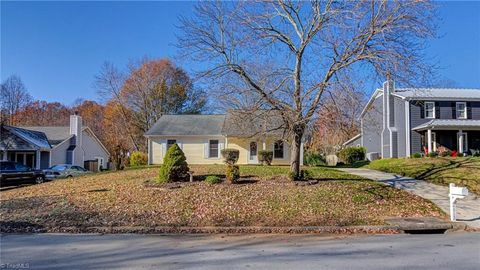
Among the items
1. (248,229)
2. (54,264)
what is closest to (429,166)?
(248,229)

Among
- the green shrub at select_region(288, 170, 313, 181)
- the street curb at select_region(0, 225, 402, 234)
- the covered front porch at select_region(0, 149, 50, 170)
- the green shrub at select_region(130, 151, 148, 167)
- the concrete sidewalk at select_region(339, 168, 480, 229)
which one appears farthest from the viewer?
the green shrub at select_region(130, 151, 148, 167)

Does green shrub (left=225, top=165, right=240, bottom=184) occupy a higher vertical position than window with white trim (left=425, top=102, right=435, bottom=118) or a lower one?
lower

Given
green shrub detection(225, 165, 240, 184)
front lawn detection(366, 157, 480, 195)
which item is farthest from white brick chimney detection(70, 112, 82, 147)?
front lawn detection(366, 157, 480, 195)

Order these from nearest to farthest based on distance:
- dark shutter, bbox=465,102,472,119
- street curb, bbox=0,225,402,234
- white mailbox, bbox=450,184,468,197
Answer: street curb, bbox=0,225,402,234
white mailbox, bbox=450,184,468,197
dark shutter, bbox=465,102,472,119

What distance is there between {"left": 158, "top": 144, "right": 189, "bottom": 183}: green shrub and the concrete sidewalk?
30.3 feet

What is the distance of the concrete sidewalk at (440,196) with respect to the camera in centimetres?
1223

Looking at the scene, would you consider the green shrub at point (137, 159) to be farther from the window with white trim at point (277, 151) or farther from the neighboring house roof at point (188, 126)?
the window with white trim at point (277, 151)

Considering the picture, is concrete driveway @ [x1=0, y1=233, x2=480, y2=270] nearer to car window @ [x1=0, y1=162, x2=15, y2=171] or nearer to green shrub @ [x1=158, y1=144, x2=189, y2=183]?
green shrub @ [x1=158, y1=144, x2=189, y2=183]

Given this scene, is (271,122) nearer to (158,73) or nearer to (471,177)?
(471,177)

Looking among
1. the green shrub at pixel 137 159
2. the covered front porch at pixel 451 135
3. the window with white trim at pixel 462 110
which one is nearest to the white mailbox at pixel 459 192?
the covered front porch at pixel 451 135

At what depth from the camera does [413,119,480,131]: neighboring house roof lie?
98.9 ft

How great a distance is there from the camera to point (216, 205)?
41.7 feet

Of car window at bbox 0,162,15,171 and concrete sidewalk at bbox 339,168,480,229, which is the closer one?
concrete sidewalk at bbox 339,168,480,229

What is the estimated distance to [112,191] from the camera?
14648mm
